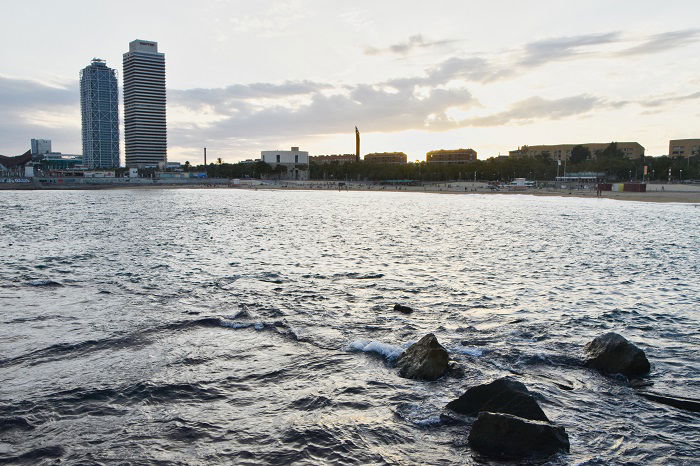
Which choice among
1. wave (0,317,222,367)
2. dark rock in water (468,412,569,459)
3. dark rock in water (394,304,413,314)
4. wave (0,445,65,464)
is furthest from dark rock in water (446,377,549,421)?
wave (0,317,222,367)

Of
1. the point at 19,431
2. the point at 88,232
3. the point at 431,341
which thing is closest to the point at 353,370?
→ the point at 431,341

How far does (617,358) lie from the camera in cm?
1306

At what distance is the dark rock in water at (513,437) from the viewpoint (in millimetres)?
8922

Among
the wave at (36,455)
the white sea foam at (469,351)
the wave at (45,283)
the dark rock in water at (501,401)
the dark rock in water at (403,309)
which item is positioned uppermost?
the dark rock in water at (501,401)

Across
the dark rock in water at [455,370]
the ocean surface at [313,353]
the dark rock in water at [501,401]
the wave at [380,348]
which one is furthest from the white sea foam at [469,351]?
the dark rock in water at [501,401]

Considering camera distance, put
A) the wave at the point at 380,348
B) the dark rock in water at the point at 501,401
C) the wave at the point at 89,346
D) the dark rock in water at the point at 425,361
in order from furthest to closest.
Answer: the wave at the point at 380,348
the wave at the point at 89,346
the dark rock in water at the point at 425,361
the dark rock in water at the point at 501,401

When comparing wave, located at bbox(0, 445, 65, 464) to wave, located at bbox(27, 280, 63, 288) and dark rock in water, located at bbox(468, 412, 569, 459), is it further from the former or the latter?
wave, located at bbox(27, 280, 63, 288)

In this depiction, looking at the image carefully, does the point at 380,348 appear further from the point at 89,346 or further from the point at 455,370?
the point at 89,346

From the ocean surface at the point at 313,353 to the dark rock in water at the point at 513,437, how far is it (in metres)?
0.27

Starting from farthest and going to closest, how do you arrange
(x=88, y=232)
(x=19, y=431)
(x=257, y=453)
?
(x=88, y=232) → (x=19, y=431) → (x=257, y=453)

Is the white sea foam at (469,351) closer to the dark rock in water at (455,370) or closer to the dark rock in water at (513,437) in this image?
the dark rock in water at (455,370)

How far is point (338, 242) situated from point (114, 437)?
3354cm

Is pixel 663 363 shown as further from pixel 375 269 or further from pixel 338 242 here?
pixel 338 242

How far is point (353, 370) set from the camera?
42.5 ft
